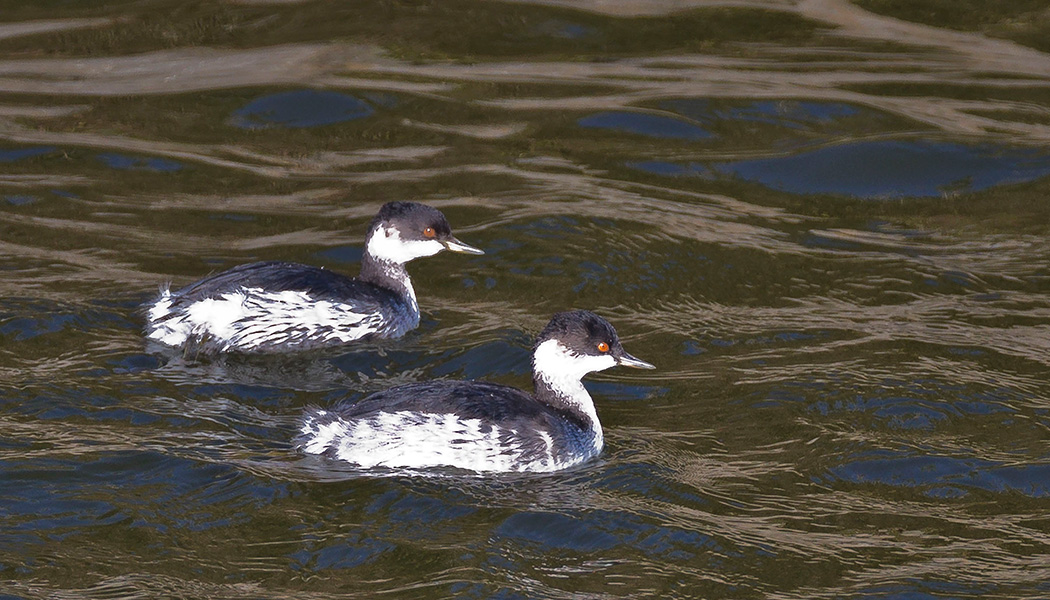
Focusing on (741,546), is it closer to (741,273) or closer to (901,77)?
(741,273)

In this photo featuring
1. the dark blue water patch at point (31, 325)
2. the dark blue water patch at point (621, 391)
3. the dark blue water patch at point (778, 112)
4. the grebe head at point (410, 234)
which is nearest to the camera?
the dark blue water patch at point (621, 391)

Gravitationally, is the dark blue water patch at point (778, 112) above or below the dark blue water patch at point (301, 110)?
above

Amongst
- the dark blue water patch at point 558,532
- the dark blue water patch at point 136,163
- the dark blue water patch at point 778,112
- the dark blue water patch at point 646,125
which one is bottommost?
the dark blue water patch at point 558,532

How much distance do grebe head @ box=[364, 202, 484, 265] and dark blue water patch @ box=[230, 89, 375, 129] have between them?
331 centimetres

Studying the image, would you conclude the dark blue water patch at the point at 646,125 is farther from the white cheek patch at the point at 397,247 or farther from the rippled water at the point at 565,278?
the white cheek patch at the point at 397,247

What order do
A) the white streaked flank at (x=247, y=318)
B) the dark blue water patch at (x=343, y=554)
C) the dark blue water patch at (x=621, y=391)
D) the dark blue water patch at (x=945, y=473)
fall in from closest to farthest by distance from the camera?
1. the dark blue water patch at (x=343, y=554)
2. the dark blue water patch at (x=945, y=473)
3. the dark blue water patch at (x=621, y=391)
4. the white streaked flank at (x=247, y=318)

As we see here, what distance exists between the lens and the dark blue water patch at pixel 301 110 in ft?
44.5

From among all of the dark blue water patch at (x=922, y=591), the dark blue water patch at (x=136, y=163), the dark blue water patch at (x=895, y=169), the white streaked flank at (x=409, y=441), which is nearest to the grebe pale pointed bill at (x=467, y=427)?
the white streaked flank at (x=409, y=441)

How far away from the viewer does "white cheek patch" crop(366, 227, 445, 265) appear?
10.5 m

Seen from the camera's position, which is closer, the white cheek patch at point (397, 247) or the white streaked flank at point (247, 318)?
the white streaked flank at point (247, 318)

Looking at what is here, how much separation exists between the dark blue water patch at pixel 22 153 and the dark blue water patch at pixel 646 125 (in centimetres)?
439

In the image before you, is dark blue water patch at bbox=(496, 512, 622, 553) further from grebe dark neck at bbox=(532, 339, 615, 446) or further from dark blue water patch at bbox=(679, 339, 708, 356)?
dark blue water patch at bbox=(679, 339, 708, 356)

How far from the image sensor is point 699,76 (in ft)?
46.6

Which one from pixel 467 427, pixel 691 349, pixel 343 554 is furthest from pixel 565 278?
pixel 343 554
